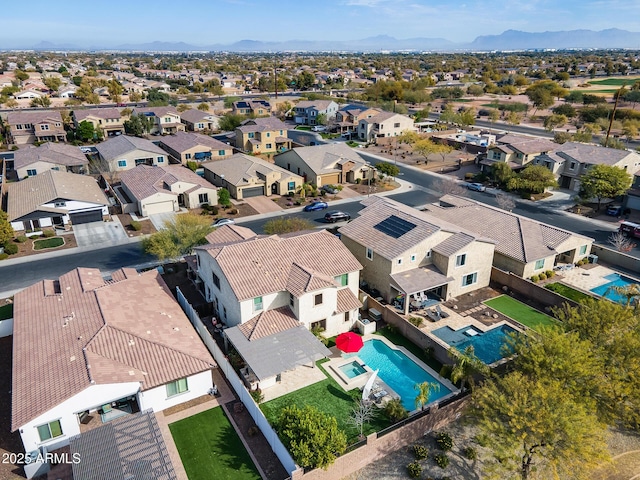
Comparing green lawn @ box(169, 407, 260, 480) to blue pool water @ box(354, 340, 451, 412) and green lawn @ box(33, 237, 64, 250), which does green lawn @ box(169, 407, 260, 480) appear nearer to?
blue pool water @ box(354, 340, 451, 412)

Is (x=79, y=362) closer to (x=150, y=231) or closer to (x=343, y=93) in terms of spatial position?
(x=150, y=231)

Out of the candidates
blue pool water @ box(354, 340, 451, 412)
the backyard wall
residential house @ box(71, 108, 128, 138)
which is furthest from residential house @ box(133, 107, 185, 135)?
the backyard wall

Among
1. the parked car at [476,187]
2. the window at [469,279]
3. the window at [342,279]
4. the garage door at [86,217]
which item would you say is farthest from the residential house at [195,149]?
the window at [469,279]

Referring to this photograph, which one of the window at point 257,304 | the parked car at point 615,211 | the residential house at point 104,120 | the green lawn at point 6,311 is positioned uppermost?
the residential house at point 104,120

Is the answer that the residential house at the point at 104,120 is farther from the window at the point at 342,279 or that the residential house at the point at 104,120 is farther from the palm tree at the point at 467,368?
the palm tree at the point at 467,368

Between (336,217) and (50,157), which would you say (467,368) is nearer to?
(336,217)
